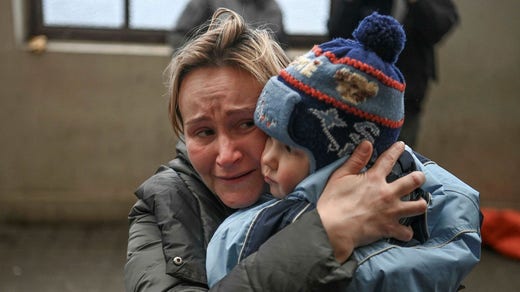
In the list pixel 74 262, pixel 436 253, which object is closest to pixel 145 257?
pixel 436 253

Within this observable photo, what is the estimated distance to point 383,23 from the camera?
1.04m

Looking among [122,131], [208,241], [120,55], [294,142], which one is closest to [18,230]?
[122,131]

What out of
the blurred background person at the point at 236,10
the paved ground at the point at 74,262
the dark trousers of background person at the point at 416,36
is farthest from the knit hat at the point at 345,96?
the paved ground at the point at 74,262

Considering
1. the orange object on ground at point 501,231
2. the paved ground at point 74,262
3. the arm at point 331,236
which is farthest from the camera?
the orange object on ground at point 501,231

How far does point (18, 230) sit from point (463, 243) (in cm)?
364

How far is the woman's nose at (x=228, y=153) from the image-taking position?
125 cm

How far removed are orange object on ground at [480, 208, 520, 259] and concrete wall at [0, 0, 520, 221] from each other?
0.28 meters

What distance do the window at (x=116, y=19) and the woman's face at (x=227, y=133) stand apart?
9.62 ft

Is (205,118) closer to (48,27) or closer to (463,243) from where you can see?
(463,243)

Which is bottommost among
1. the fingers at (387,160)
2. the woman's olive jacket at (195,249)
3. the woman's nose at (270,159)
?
the woman's olive jacket at (195,249)

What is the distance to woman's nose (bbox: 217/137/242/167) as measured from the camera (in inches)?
49.1

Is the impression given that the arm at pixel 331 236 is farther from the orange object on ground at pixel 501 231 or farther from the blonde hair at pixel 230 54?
the orange object on ground at pixel 501 231

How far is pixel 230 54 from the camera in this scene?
132 cm

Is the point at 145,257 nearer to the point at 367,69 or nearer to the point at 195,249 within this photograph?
the point at 195,249
